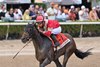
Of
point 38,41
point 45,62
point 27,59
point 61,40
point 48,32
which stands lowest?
point 27,59

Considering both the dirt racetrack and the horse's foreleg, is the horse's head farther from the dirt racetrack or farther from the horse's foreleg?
the dirt racetrack

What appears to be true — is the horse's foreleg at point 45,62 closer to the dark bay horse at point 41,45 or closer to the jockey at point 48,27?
→ the dark bay horse at point 41,45

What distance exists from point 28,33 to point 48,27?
2.27 ft

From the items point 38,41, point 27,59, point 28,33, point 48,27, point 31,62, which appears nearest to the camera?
point 28,33

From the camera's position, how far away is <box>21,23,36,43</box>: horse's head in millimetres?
9352

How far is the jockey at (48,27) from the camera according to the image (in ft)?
31.8

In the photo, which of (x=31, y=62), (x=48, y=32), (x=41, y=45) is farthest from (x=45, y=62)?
(x=31, y=62)

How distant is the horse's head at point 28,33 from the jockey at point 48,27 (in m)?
0.25

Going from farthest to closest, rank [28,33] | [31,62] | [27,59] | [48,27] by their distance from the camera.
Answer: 1. [27,59]
2. [31,62]
3. [48,27]
4. [28,33]

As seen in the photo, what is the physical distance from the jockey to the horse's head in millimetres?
247

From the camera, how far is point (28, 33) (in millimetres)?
9422

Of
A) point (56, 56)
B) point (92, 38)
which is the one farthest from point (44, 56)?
point (92, 38)

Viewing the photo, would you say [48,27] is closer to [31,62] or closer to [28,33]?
[28,33]

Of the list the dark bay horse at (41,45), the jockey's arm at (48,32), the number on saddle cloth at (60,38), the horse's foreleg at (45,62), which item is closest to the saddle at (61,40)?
the number on saddle cloth at (60,38)
